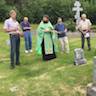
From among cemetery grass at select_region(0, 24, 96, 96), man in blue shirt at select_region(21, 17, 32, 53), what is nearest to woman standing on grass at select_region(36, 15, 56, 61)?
cemetery grass at select_region(0, 24, 96, 96)

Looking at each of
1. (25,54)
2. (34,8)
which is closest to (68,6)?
(34,8)

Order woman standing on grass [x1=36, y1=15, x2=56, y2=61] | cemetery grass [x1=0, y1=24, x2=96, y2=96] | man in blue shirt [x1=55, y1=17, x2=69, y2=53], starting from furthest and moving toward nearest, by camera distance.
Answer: man in blue shirt [x1=55, y1=17, x2=69, y2=53] → woman standing on grass [x1=36, y1=15, x2=56, y2=61] → cemetery grass [x1=0, y1=24, x2=96, y2=96]

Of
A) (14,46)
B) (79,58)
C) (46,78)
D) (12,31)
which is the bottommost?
(46,78)

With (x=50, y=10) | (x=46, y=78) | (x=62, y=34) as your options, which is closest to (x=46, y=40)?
(x=62, y=34)

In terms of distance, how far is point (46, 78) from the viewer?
12.9m

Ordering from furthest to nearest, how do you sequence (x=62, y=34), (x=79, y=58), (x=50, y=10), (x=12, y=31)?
(x=50, y=10), (x=62, y=34), (x=12, y=31), (x=79, y=58)

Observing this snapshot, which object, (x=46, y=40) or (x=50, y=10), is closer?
(x=46, y=40)

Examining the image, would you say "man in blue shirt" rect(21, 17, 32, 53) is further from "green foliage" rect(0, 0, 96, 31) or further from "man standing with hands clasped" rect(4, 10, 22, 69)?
"green foliage" rect(0, 0, 96, 31)

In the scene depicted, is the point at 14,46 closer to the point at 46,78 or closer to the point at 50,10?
the point at 46,78

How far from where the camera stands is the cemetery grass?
11.9 m

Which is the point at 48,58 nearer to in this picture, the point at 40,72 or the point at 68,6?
the point at 40,72

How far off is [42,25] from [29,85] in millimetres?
3965

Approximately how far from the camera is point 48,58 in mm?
15930

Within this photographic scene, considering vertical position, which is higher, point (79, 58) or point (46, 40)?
point (46, 40)
